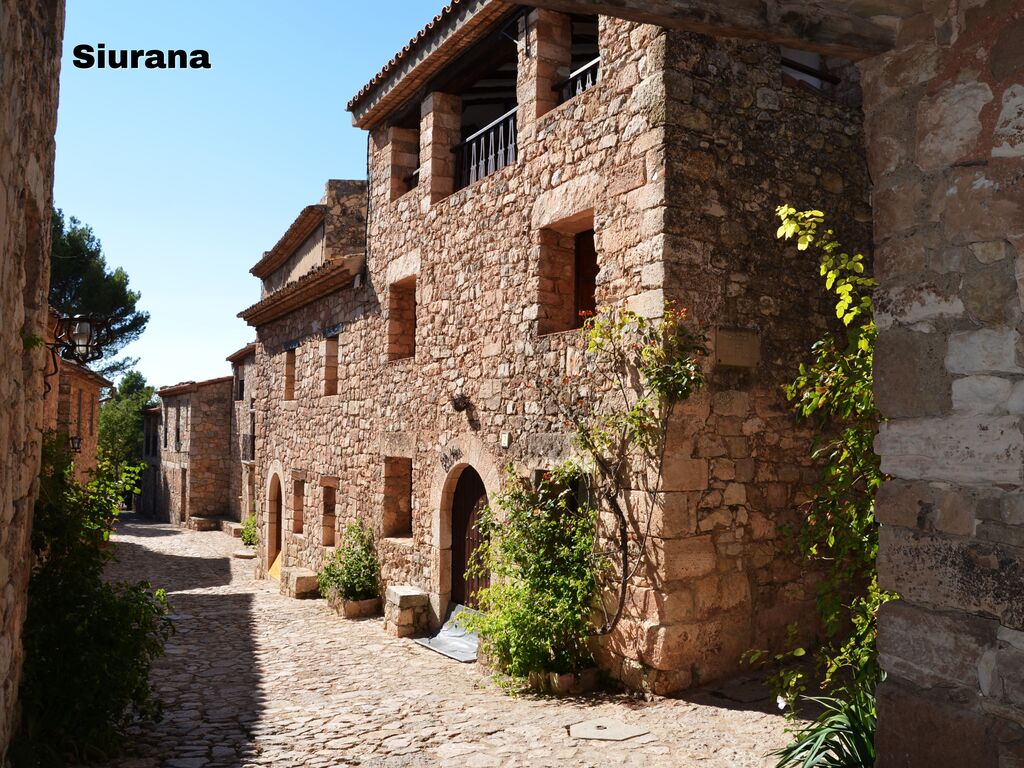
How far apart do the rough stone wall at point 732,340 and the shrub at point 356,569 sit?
188 inches

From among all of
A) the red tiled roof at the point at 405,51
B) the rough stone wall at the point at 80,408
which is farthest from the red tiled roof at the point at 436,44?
the rough stone wall at the point at 80,408

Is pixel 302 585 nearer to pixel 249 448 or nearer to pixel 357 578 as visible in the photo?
pixel 357 578

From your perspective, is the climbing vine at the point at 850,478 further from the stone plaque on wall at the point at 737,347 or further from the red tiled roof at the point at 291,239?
the red tiled roof at the point at 291,239

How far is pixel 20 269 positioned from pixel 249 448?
689 inches

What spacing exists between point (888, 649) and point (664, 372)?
308 cm

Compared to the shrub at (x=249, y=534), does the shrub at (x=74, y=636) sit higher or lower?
higher

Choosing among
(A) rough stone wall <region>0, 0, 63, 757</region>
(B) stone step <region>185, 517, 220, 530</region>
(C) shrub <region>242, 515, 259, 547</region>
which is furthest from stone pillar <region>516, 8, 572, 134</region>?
(B) stone step <region>185, 517, 220, 530</region>

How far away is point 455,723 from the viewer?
550 centimetres

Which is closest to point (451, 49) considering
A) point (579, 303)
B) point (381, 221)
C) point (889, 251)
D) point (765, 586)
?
point (381, 221)

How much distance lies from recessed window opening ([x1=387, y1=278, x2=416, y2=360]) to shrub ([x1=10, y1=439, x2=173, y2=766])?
206 inches

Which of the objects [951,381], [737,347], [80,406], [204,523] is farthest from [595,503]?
[204,523]

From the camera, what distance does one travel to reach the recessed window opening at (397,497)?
32.2 feet

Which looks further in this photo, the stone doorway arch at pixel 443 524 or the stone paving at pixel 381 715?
the stone doorway arch at pixel 443 524

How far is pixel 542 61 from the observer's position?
732 centimetres
